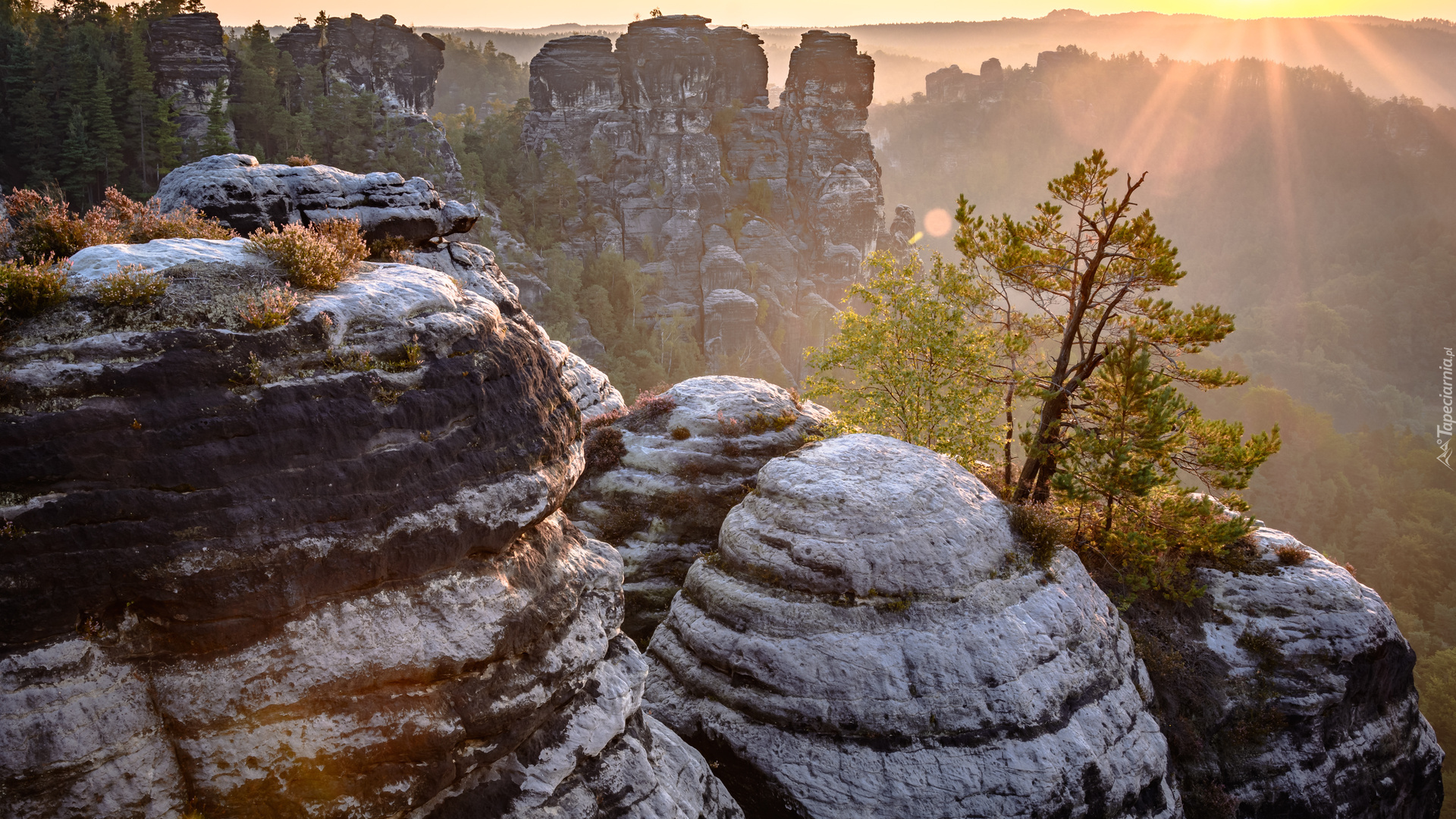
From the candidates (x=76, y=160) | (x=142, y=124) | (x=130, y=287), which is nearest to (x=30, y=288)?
(x=130, y=287)

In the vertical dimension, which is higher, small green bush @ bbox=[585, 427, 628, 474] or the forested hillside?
small green bush @ bbox=[585, 427, 628, 474]

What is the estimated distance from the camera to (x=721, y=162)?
385 feet

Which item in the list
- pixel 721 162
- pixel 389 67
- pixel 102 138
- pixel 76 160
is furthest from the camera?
pixel 721 162

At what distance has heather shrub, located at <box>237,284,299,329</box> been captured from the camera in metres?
9.52

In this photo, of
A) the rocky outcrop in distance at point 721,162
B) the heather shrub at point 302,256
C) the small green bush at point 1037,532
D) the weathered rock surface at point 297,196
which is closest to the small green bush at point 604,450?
the weathered rock surface at point 297,196

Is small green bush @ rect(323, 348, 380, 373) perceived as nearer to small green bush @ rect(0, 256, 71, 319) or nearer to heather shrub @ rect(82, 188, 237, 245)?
small green bush @ rect(0, 256, 71, 319)

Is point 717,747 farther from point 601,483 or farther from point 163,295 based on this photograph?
point 163,295

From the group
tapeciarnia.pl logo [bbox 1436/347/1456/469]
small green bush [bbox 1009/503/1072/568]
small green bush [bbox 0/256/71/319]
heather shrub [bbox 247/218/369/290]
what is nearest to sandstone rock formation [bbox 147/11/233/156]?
heather shrub [bbox 247/218/369/290]

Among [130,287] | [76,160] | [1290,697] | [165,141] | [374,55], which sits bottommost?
[1290,697]

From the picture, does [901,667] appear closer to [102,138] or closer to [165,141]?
[165,141]

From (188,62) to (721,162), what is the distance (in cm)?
6937

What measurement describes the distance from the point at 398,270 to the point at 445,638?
19.5 ft

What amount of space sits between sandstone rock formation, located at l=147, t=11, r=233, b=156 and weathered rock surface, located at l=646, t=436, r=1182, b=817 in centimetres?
8561

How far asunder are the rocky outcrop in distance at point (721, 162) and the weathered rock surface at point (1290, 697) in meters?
83.8
